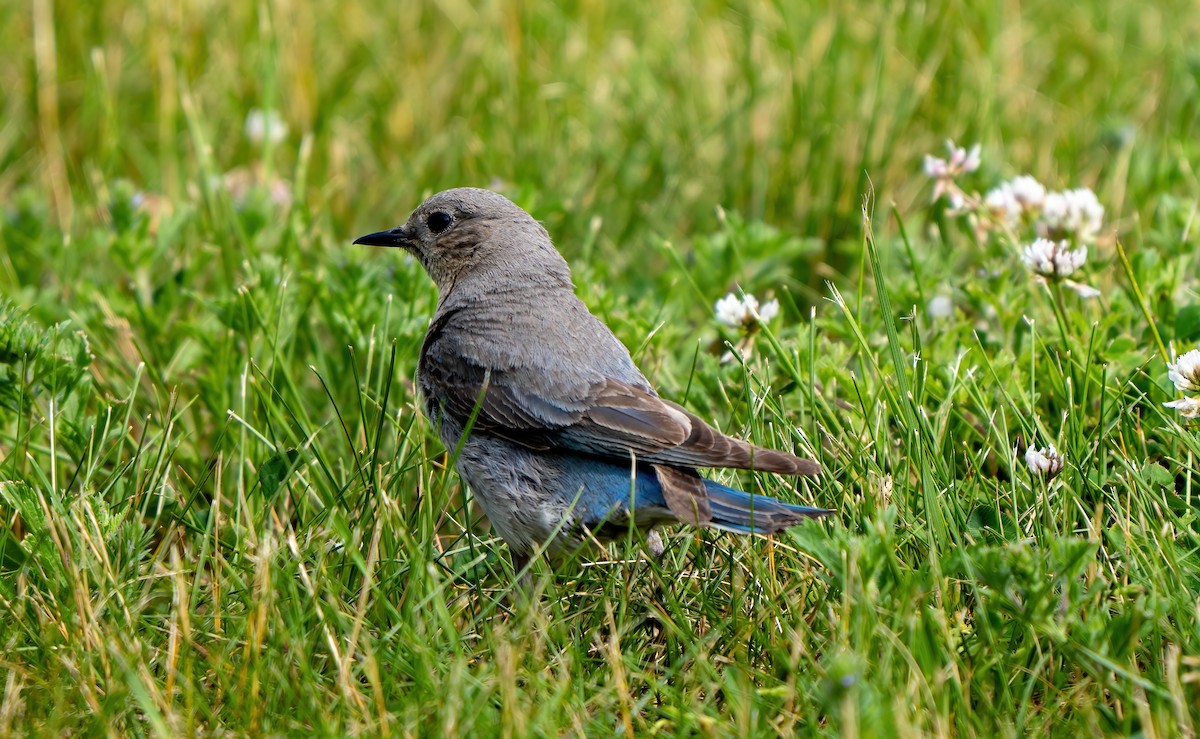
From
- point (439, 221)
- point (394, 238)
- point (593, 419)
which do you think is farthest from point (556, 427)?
point (394, 238)

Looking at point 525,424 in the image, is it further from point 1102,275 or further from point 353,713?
point 1102,275

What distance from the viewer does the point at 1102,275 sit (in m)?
4.96

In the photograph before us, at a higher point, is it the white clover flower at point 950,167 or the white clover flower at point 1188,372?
the white clover flower at point 950,167

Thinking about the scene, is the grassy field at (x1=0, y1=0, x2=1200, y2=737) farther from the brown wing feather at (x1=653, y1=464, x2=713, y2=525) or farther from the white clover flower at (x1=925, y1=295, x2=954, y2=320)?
the brown wing feather at (x1=653, y1=464, x2=713, y2=525)

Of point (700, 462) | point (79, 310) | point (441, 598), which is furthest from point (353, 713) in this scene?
point (79, 310)

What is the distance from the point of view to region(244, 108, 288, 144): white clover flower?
5.87 m

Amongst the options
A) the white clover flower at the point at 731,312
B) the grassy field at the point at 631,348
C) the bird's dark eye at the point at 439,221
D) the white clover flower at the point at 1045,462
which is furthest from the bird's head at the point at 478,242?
the white clover flower at the point at 1045,462

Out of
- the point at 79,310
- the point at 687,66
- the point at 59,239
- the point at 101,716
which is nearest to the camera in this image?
the point at 101,716

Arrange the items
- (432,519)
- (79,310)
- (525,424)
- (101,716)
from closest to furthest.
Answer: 1. (101,716)
2. (432,519)
3. (525,424)
4. (79,310)

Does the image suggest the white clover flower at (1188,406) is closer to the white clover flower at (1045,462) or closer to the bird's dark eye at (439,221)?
the white clover flower at (1045,462)

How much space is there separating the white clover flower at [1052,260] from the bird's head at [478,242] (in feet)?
4.73

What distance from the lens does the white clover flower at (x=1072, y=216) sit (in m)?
4.61

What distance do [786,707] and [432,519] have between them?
1140mm

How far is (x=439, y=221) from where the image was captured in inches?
185
